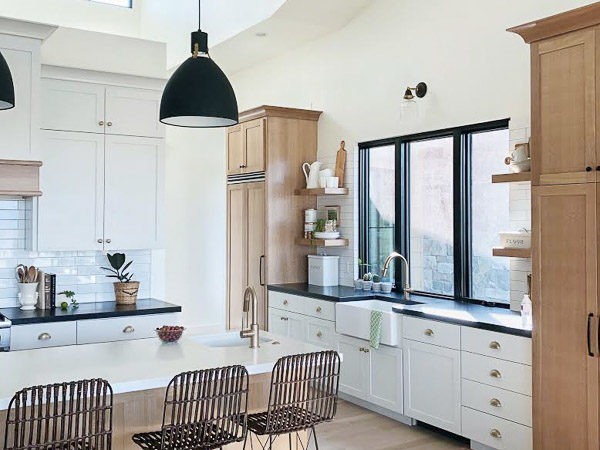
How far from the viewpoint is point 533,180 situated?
148 inches

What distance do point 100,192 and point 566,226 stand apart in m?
3.29

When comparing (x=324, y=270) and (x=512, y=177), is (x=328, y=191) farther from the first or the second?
(x=512, y=177)

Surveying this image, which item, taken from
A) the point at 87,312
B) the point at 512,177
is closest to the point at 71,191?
the point at 87,312

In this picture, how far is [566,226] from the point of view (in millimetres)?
3553

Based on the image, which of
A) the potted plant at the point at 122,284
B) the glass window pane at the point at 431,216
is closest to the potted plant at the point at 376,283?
the glass window pane at the point at 431,216

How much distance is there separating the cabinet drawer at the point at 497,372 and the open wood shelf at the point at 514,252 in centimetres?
71

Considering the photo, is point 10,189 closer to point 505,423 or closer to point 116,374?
point 116,374

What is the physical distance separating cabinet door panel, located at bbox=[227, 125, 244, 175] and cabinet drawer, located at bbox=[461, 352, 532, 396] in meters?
3.47

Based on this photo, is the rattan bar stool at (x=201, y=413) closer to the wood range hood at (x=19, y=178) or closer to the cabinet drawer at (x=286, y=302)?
the wood range hood at (x=19, y=178)

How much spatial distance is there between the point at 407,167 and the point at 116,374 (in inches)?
144

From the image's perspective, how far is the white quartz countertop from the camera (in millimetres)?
2742

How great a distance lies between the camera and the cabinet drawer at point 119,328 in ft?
14.9

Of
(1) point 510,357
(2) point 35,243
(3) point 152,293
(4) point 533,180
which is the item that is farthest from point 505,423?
(2) point 35,243

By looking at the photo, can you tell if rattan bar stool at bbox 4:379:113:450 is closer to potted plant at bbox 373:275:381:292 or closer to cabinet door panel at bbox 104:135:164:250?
cabinet door panel at bbox 104:135:164:250
